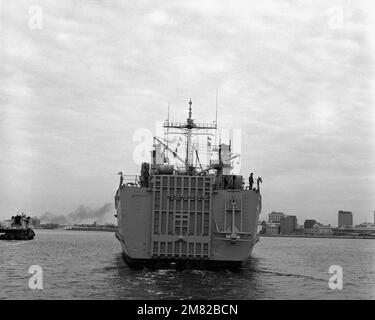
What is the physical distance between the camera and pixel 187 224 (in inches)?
1095

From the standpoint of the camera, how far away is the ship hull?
1089 inches

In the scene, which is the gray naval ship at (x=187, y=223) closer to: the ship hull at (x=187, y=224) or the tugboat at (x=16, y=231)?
the ship hull at (x=187, y=224)

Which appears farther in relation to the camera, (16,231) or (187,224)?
(16,231)

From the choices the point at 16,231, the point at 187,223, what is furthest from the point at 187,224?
the point at 16,231

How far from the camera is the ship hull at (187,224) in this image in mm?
27672

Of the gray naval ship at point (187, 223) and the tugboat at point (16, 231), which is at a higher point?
the gray naval ship at point (187, 223)

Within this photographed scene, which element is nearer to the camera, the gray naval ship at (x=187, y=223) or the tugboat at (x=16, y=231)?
the gray naval ship at (x=187, y=223)

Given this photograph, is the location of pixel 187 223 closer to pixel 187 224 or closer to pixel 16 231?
pixel 187 224

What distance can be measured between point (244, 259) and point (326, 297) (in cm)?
647

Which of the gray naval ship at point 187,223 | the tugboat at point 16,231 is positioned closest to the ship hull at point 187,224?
the gray naval ship at point 187,223
